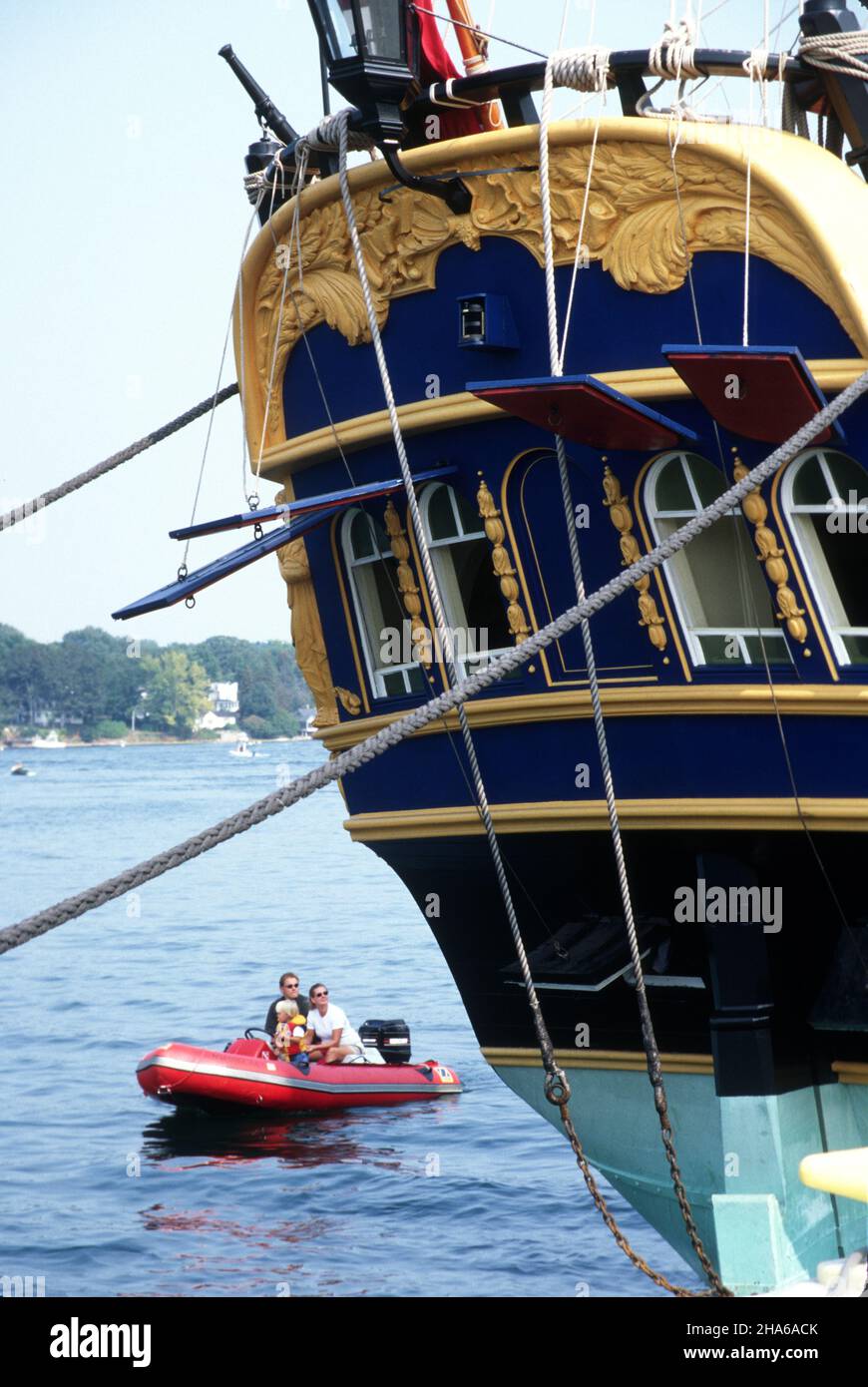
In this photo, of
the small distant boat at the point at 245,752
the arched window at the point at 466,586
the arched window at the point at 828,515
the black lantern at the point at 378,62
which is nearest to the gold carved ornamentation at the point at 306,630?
the arched window at the point at 466,586

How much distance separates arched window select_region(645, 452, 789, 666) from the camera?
1076 centimetres

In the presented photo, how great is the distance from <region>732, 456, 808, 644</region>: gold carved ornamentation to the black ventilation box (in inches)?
719

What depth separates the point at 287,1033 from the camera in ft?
84.5

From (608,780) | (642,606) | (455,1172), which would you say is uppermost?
(642,606)

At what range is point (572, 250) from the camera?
10.7 metres

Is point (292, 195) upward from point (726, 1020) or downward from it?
upward

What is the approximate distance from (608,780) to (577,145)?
3.39 m

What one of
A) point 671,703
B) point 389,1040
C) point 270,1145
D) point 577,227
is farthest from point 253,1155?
point 577,227

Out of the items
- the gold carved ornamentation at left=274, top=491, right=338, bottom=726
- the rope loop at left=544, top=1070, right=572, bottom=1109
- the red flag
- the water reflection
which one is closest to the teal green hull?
the rope loop at left=544, top=1070, right=572, bottom=1109

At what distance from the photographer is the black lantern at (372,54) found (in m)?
10.4

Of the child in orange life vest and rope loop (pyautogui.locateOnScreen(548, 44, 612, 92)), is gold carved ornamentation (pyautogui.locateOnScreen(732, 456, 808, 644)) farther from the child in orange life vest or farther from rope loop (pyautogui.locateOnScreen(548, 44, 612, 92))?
the child in orange life vest

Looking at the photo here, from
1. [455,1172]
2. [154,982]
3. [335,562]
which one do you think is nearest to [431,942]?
[154,982]
